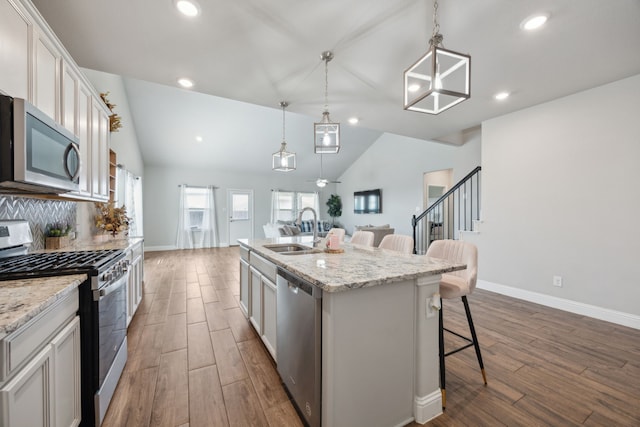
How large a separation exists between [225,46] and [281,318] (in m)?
2.25

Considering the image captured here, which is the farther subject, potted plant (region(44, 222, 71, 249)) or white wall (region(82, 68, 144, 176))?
white wall (region(82, 68, 144, 176))

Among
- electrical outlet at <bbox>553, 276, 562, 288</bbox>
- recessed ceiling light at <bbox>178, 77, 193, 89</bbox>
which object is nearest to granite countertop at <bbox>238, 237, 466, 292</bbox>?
recessed ceiling light at <bbox>178, 77, 193, 89</bbox>

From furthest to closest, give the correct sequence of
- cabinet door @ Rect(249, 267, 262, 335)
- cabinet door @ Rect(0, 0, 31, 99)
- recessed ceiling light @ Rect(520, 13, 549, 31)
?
cabinet door @ Rect(249, 267, 262, 335) → recessed ceiling light @ Rect(520, 13, 549, 31) → cabinet door @ Rect(0, 0, 31, 99)

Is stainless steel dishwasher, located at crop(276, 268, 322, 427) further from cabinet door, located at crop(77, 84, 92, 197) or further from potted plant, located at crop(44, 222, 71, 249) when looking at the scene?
potted plant, located at crop(44, 222, 71, 249)

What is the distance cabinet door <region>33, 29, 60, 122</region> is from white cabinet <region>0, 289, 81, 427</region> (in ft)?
3.92

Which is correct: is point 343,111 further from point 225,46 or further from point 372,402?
point 372,402

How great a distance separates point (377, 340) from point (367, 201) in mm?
7087

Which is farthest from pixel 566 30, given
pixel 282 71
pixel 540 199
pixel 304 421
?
pixel 304 421

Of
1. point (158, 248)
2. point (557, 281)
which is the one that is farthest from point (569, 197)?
point (158, 248)

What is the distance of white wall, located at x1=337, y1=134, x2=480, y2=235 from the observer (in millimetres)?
5586

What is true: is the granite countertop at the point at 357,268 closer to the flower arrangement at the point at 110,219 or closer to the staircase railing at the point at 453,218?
the flower arrangement at the point at 110,219

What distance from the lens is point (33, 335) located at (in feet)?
3.03

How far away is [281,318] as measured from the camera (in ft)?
5.54

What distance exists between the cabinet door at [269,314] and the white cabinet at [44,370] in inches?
42.7
